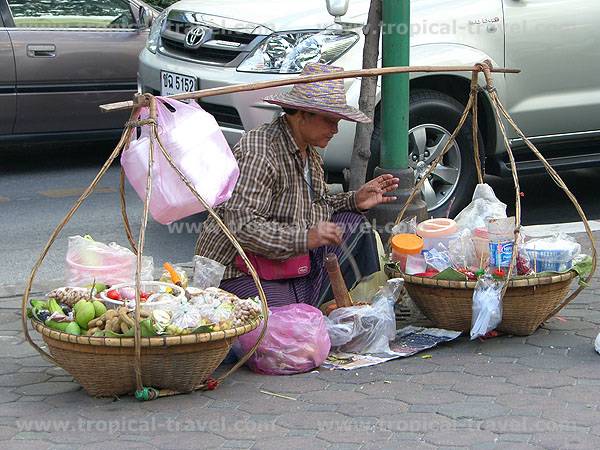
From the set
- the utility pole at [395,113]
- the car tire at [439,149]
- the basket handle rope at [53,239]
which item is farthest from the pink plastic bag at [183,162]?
the car tire at [439,149]

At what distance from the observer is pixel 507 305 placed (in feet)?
14.5

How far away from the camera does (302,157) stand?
4.52 metres

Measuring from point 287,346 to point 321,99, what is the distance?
0.98m

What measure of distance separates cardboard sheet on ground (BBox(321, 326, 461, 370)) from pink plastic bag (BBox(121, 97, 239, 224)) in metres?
0.78

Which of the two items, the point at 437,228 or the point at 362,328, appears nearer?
the point at 362,328

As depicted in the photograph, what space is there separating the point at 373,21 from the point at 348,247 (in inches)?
52.8

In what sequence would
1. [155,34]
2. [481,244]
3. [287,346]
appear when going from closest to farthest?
[287,346] → [481,244] → [155,34]

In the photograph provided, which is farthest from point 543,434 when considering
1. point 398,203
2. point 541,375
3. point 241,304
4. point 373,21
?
point 373,21

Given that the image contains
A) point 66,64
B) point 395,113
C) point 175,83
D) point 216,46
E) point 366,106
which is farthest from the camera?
point 66,64

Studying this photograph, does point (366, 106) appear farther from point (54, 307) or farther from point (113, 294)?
point (54, 307)

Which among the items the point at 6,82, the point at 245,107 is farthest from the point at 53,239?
the point at 6,82

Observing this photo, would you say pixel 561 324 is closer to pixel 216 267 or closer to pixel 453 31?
pixel 216 267

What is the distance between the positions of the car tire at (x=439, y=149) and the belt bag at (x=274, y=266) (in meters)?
1.74

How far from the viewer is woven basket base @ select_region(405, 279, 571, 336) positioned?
14.4ft
